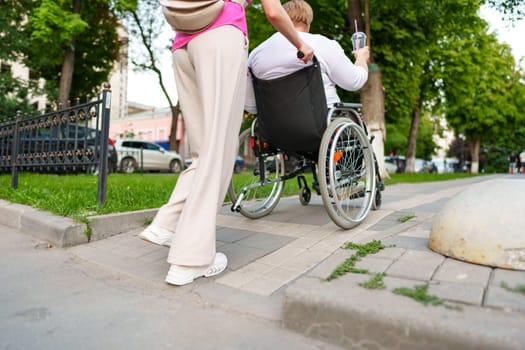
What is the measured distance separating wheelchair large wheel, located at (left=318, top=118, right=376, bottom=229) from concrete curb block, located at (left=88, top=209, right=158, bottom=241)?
1715mm

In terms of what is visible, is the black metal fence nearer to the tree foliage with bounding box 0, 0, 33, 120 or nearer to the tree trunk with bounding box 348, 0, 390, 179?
the tree trunk with bounding box 348, 0, 390, 179

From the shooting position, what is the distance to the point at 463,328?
4.24 ft

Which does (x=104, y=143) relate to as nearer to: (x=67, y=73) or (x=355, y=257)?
(x=355, y=257)

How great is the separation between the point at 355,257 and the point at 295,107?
127 centimetres

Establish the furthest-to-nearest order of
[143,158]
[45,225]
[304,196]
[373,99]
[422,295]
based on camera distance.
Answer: [143,158], [373,99], [304,196], [45,225], [422,295]

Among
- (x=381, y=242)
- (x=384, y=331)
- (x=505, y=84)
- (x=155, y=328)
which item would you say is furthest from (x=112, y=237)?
(x=505, y=84)

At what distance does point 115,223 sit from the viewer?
328 centimetres

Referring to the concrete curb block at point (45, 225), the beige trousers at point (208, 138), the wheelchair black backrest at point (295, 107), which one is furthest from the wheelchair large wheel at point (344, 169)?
the concrete curb block at point (45, 225)

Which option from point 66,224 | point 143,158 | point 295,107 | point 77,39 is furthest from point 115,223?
point 77,39

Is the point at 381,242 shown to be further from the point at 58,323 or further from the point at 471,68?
the point at 471,68

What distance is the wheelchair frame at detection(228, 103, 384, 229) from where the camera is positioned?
2.71 m

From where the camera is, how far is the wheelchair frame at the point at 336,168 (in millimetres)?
2713

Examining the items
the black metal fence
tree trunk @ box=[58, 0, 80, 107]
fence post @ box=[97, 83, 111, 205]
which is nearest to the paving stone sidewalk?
fence post @ box=[97, 83, 111, 205]

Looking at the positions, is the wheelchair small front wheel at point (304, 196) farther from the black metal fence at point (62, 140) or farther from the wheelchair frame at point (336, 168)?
the black metal fence at point (62, 140)
